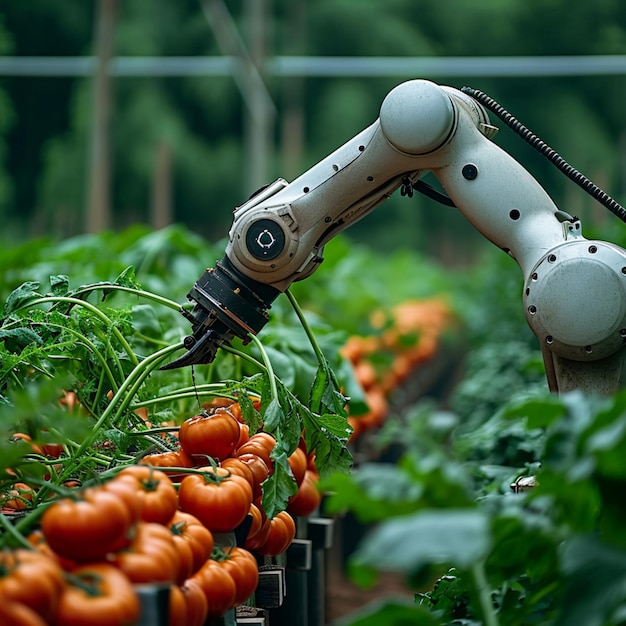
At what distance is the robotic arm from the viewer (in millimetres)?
2594

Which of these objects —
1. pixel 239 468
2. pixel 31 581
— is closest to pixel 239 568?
pixel 239 468

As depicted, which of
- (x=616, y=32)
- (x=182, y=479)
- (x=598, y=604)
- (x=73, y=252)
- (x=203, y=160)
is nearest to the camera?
(x=598, y=604)

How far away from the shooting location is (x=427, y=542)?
1401mm

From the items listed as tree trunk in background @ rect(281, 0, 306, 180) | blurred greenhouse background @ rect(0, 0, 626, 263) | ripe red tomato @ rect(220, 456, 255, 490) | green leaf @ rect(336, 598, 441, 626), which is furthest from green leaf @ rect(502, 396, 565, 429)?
tree trunk in background @ rect(281, 0, 306, 180)

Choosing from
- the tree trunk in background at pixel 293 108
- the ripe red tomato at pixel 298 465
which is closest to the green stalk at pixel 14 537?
the ripe red tomato at pixel 298 465

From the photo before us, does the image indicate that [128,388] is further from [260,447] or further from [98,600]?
[98,600]

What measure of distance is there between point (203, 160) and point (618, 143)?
9.00m

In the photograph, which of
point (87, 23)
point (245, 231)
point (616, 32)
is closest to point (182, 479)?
point (245, 231)

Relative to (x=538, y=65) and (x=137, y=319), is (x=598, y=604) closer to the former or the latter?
(x=137, y=319)

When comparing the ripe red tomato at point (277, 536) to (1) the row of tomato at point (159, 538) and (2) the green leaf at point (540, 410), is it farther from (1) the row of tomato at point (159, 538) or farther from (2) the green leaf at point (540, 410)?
(2) the green leaf at point (540, 410)

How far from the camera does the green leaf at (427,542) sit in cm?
139

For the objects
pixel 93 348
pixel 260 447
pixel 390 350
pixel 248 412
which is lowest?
pixel 260 447

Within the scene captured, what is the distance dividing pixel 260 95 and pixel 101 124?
11.7 feet

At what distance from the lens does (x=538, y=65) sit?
10.9 m
